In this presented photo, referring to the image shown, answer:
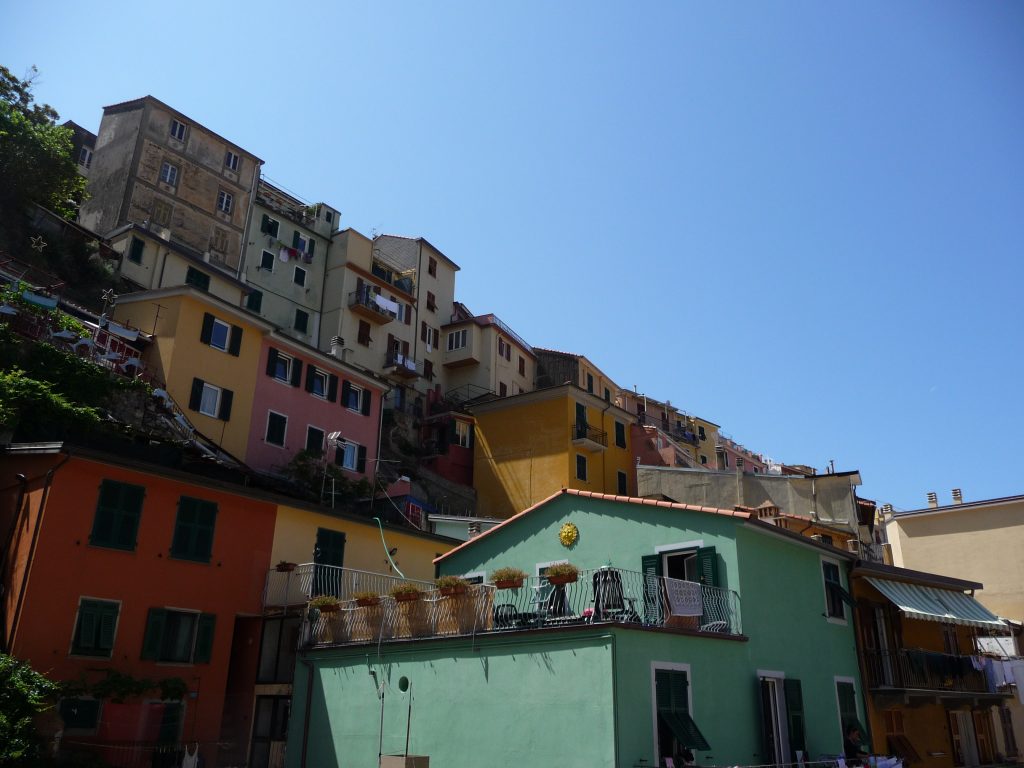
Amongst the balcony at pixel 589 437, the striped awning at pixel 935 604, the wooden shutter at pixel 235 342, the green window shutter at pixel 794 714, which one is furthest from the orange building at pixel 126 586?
the balcony at pixel 589 437

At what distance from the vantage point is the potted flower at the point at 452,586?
17.5 meters

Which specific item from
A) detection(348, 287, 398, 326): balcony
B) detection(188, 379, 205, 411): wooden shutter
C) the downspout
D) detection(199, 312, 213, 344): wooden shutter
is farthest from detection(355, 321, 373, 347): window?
the downspout

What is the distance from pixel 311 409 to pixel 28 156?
18.2 metres

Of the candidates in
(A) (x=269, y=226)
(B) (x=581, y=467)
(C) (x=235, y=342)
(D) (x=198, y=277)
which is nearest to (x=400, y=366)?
(A) (x=269, y=226)

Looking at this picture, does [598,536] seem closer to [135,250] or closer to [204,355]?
[204,355]

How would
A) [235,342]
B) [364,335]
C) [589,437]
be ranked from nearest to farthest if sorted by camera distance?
[235,342], [589,437], [364,335]

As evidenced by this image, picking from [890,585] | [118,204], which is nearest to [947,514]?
[890,585]

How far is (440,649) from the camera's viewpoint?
17.5m

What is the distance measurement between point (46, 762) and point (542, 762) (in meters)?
9.15

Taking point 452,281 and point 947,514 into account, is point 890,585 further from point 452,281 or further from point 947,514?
point 452,281

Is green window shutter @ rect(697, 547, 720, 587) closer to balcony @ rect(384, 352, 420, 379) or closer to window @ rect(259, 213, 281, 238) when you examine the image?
balcony @ rect(384, 352, 420, 379)

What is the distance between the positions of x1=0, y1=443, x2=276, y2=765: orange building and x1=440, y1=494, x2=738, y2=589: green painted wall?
612cm

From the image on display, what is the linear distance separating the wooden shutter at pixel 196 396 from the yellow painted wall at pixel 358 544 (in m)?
8.98

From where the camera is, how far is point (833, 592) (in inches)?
863
